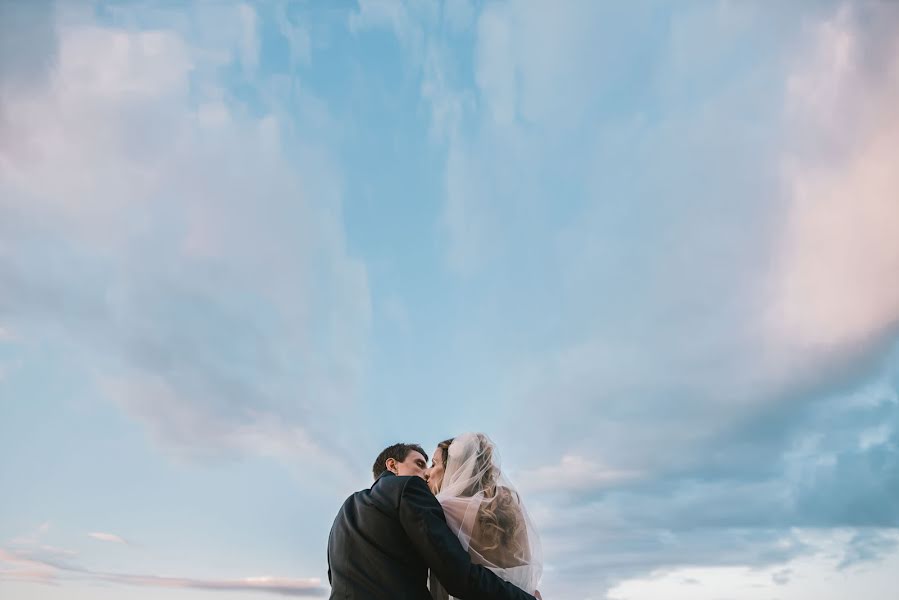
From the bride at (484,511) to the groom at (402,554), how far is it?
0.83m

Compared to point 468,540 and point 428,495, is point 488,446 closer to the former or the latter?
point 468,540

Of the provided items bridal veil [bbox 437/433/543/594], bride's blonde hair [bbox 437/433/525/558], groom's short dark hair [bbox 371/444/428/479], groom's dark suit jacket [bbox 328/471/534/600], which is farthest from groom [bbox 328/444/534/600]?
groom's short dark hair [bbox 371/444/428/479]

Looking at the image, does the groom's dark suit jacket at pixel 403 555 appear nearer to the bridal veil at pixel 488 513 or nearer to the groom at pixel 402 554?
the groom at pixel 402 554

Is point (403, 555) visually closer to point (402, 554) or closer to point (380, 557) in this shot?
point (402, 554)

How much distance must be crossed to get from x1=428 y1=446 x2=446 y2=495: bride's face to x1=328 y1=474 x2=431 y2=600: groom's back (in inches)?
75.9

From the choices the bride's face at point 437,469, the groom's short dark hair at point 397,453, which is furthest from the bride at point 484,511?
the groom's short dark hair at point 397,453

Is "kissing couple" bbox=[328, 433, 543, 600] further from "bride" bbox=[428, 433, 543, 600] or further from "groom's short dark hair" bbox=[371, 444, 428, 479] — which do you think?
"groom's short dark hair" bbox=[371, 444, 428, 479]

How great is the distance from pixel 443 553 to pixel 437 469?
7.50 ft

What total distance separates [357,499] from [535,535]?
236 centimetres

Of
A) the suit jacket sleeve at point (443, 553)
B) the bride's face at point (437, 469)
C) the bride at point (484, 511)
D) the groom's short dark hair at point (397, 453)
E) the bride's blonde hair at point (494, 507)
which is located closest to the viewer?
the suit jacket sleeve at point (443, 553)

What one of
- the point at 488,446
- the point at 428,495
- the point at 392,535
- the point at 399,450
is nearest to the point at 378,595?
the point at 392,535

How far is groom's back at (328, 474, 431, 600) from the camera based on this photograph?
5770 millimetres

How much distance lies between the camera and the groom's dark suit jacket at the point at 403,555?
5.72m

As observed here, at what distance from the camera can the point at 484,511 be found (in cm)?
696
